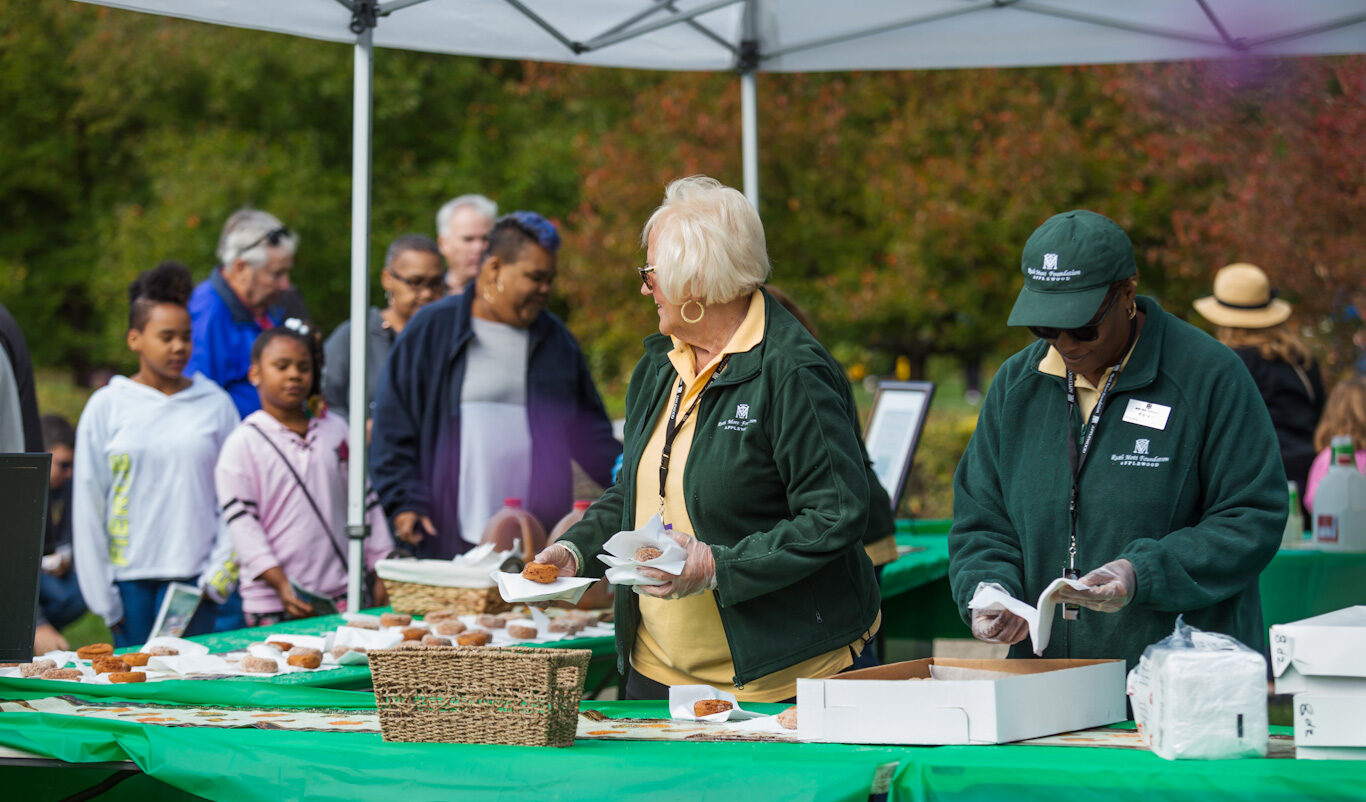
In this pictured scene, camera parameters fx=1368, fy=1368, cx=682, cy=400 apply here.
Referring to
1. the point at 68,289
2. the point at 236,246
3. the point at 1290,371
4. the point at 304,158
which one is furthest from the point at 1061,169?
the point at 68,289

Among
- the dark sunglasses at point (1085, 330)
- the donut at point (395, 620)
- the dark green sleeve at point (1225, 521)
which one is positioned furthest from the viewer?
the donut at point (395, 620)

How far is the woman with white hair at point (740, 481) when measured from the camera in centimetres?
235

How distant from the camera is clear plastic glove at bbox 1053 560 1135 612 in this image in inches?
80.0

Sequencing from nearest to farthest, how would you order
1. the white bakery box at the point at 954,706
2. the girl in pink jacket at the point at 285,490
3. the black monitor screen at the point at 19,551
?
the white bakery box at the point at 954,706 < the black monitor screen at the point at 19,551 < the girl in pink jacket at the point at 285,490

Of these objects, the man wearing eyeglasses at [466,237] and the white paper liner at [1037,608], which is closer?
the white paper liner at [1037,608]

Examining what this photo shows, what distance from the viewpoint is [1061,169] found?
10.2 metres

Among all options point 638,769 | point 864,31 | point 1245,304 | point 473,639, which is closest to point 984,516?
point 638,769

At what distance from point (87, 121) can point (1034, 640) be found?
16.4m

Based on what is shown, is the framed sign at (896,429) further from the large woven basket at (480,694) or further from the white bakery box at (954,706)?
the large woven basket at (480,694)

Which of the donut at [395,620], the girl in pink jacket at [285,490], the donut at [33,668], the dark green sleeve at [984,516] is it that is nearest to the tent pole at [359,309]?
the girl in pink jacket at [285,490]

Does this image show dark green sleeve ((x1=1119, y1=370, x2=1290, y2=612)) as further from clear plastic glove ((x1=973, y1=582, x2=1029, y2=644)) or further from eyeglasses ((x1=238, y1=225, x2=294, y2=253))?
eyeglasses ((x1=238, y1=225, x2=294, y2=253))

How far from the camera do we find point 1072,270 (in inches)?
88.2

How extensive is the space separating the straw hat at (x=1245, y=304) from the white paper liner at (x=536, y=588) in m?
4.05

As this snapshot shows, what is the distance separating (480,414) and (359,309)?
0.62 metres
